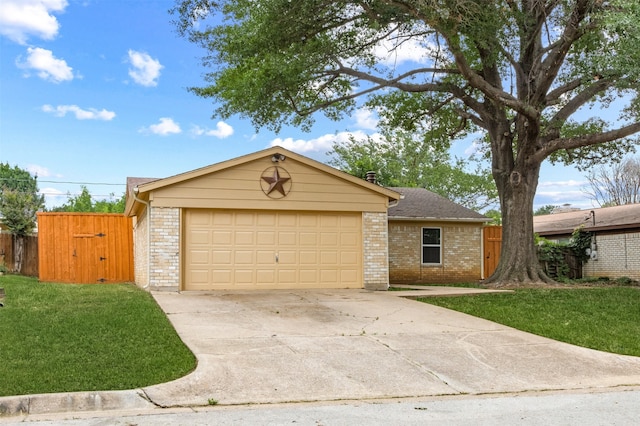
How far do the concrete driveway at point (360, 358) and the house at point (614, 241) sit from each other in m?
14.6

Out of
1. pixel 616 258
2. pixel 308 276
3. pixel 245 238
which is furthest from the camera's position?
pixel 616 258

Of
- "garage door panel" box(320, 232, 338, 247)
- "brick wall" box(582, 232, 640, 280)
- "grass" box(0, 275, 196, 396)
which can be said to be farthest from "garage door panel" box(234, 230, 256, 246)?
"brick wall" box(582, 232, 640, 280)

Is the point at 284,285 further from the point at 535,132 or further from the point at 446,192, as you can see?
the point at 446,192

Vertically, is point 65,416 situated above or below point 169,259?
below

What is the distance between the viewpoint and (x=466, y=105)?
21.6m

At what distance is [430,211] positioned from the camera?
73.7 ft

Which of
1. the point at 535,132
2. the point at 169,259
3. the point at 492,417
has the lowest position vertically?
the point at 492,417

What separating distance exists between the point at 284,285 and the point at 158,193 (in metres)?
3.87

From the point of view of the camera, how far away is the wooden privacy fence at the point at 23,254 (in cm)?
2125

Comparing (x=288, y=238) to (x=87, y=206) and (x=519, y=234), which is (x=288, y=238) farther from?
(x=87, y=206)

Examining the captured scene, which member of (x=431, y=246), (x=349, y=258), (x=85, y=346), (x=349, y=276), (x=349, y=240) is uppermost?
(x=349, y=240)

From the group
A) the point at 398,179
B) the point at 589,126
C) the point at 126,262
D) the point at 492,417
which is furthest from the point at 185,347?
the point at 398,179

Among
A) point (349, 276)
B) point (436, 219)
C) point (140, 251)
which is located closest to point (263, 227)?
point (349, 276)

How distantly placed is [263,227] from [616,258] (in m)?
15.6
